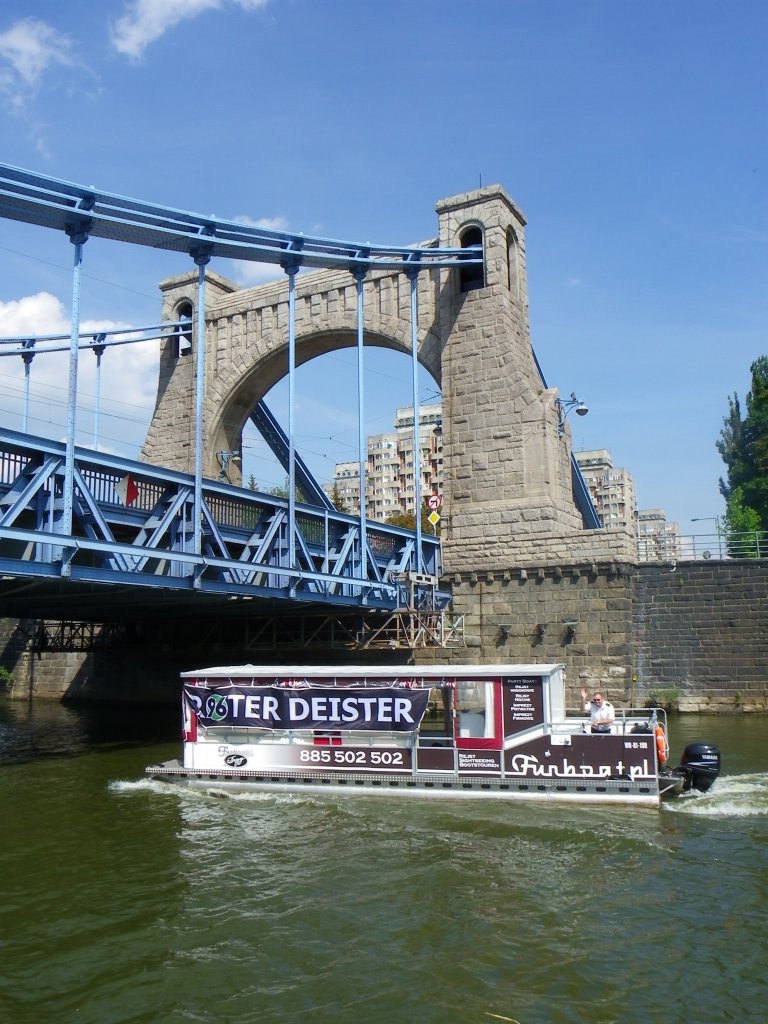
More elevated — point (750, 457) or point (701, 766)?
point (750, 457)

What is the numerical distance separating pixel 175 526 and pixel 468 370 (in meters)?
14.1

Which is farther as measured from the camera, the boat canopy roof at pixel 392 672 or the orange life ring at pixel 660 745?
the boat canopy roof at pixel 392 672

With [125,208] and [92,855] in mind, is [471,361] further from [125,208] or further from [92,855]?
[92,855]

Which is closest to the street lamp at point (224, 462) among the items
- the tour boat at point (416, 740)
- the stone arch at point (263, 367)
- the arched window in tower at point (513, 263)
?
the stone arch at point (263, 367)

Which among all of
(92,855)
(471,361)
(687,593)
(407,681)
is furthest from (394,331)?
(92,855)

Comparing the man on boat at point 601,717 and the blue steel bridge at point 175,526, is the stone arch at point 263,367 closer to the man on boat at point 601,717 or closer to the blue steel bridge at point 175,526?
the blue steel bridge at point 175,526

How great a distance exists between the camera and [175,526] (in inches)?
801

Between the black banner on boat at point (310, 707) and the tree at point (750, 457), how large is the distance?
48223 millimetres

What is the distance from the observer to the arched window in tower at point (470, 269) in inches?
1252

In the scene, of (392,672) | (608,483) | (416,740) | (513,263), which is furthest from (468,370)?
(608,483)

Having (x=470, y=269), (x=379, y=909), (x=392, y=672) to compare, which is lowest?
(x=379, y=909)

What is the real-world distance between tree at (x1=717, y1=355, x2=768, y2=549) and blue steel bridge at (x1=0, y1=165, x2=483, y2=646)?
36179 millimetres

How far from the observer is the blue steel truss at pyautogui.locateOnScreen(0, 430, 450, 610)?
15688 millimetres

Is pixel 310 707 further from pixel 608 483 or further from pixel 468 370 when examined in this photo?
pixel 608 483
